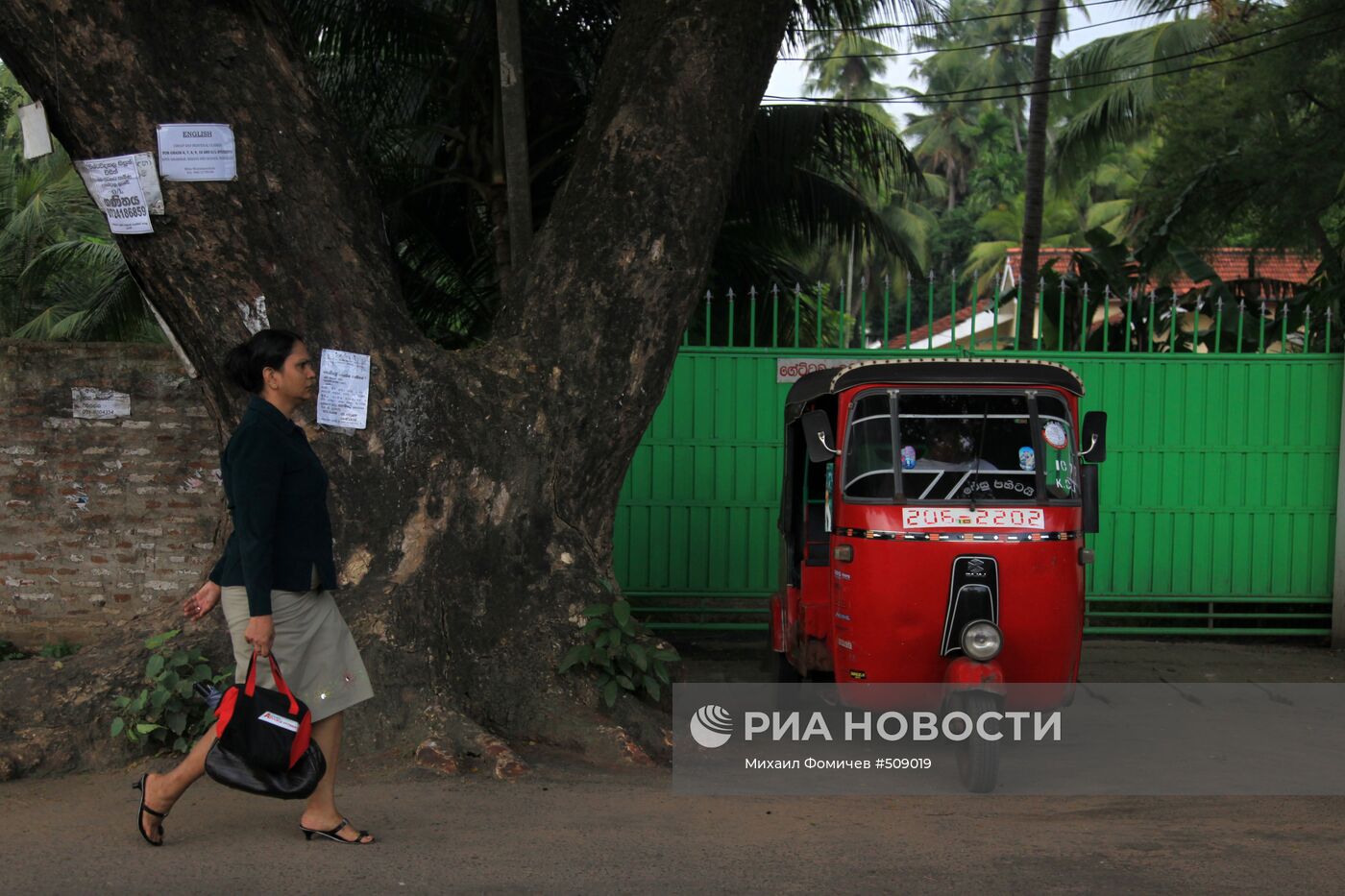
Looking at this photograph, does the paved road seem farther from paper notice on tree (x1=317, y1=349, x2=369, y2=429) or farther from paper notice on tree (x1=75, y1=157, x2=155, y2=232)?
paper notice on tree (x1=75, y1=157, x2=155, y2=232)

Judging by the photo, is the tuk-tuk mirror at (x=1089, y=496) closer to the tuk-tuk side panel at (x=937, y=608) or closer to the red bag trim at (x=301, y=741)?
the tuk-tuk side panel at (x=937, y=608)

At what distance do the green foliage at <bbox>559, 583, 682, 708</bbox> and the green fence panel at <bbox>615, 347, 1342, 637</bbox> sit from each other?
265 centimetres

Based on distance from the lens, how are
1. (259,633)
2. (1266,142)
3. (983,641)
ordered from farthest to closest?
(1266,142), (983,641), (259,633)

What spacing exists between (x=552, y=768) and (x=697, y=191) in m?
2.78

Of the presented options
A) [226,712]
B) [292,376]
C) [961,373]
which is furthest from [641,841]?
[961,373]

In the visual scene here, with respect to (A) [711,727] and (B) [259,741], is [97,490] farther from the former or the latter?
(B) [259,741]

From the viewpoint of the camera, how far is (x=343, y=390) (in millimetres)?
5816

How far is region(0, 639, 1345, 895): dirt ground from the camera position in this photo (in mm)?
4297

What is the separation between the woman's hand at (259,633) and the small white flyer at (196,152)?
7.61 feet

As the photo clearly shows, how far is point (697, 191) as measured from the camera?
21.4 ft

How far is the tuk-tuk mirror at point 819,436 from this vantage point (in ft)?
20.1

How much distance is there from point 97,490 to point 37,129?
3069mm

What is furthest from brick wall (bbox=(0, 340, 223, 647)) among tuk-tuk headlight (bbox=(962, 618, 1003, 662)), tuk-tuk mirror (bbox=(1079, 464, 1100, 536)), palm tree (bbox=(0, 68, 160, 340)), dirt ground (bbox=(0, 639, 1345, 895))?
palm tree (bbox=(0, 68, 160, 340))

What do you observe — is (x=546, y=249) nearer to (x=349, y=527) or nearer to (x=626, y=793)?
(x=349, y=527)
